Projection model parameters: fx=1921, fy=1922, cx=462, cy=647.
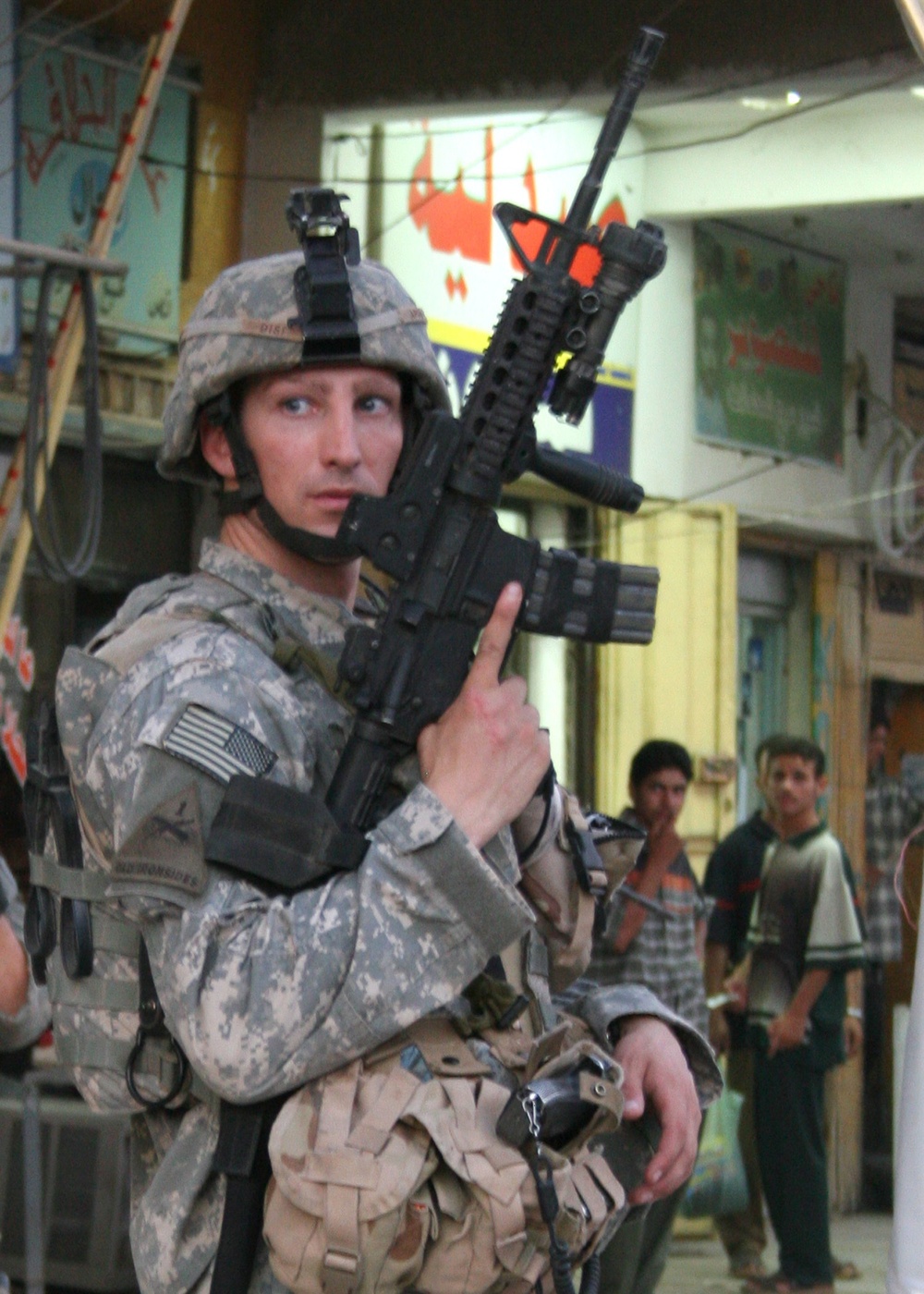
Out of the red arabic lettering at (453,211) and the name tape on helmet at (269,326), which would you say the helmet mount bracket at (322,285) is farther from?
the red arabic lettering at (453,211)

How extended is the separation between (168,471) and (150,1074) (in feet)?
2.48

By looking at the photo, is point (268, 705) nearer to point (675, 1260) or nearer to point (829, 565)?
point (675, 1260)

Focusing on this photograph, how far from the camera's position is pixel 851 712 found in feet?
29.4

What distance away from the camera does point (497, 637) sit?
1953mm

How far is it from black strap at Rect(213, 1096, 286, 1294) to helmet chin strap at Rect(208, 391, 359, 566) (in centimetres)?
60

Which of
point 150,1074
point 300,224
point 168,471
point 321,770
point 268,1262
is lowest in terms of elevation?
point 268,1262

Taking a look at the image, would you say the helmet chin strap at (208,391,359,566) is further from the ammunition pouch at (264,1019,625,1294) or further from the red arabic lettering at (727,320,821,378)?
the red arabic lettering at (727,320,821,378)

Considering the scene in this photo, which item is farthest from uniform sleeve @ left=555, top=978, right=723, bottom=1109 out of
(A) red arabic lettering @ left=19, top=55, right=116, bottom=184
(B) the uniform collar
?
(A) red arabic lettering @ left=19, top=55, right=116, bottom=184

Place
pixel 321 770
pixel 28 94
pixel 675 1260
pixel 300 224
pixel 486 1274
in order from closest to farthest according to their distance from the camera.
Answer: pixel 486 1274
pixel 321 770
pixel 300 224
pixel 28 94
pixel 675 1260

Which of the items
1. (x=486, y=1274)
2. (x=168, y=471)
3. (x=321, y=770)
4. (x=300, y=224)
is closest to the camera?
(x=486, y=1274)

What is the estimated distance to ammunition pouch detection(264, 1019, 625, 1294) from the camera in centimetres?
175

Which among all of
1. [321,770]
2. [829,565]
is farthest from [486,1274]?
[829,565]

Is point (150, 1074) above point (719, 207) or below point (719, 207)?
below

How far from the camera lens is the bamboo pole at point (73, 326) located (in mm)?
4402
